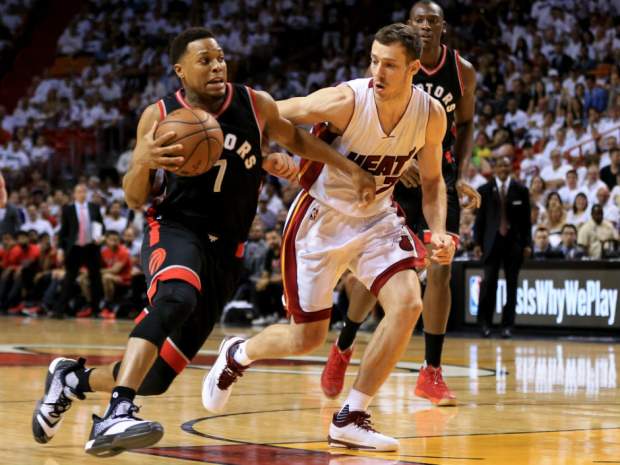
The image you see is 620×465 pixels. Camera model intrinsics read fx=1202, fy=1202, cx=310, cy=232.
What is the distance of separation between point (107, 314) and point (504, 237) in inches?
264

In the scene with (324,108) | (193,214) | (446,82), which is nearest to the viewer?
(193,214)

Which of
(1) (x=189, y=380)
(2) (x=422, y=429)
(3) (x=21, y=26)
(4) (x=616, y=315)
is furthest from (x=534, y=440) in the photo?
(3) (x=21, y=26)

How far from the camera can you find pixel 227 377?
5879 mm

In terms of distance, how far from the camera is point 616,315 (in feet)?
43.3

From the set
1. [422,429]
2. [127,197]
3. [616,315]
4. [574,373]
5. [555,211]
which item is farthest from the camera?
[555,211]

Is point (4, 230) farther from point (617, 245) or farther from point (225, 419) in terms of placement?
point (225, 419)

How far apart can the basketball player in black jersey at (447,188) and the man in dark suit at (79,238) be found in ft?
34.1

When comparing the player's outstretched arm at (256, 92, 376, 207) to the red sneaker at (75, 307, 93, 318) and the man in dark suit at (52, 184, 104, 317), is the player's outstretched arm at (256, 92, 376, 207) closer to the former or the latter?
the man in dark suit at (52, 184, 104, 317)

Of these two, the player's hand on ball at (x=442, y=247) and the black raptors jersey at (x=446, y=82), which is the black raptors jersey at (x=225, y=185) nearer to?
the player's hand on ball at (x=442, y=247)

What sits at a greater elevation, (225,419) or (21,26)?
(21,26)

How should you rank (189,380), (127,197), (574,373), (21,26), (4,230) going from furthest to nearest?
(21,26), (4,230), (574,373), (189,380), (127,197)

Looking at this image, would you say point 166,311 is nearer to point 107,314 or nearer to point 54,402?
point 54,402

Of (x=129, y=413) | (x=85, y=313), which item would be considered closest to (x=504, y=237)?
(x=85, y=313)

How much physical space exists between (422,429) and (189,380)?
258 centimetres
